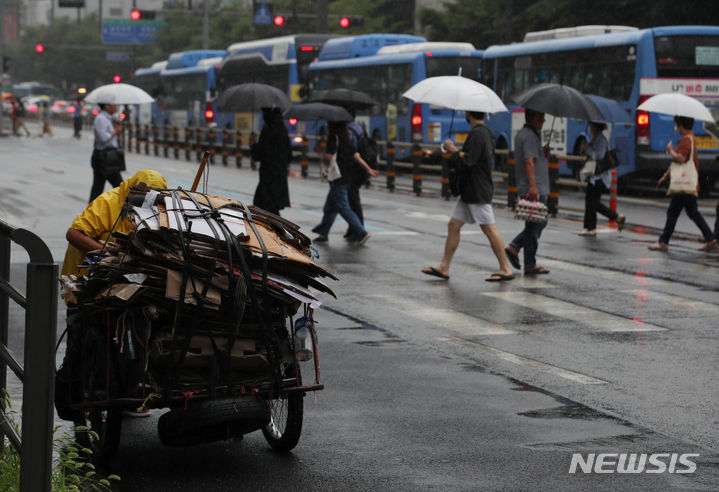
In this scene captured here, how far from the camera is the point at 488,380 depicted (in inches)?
302

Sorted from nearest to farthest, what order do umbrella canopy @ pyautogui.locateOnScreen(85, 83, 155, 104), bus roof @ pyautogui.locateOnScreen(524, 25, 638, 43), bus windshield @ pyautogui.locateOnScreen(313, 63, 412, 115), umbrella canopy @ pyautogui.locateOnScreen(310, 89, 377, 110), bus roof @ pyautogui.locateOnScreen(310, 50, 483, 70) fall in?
umbrella canopy @ pyautogui.locateOnScreen(85, 83, 155, 104), umbrella canopy @ pyautogui.locateOnScreen(310, 89, 377, 110), bus roof @ pyautogui.locateOnScreen(524, 25, 638, 43), bus roof @ pyautogui.locateOnScreen(310, 50, 483, 70), bus windshield @ pyautogui.locateOnScreen(313, 63, 412, 115)

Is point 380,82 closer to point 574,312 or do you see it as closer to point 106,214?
point 574,312

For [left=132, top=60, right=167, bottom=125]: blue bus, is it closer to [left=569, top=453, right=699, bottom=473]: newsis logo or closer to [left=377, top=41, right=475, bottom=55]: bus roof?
[left=377, top=41, right=475, bottom=55]: bus roof

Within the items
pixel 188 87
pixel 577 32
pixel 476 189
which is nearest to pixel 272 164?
pixel 476 189

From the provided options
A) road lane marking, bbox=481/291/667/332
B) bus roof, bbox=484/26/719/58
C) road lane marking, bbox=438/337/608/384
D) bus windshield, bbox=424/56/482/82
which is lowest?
road lane marking, bbox=481/291/667/332

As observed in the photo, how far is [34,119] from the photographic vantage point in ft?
324

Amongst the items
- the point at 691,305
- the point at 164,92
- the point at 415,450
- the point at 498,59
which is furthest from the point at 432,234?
the point at 164,92

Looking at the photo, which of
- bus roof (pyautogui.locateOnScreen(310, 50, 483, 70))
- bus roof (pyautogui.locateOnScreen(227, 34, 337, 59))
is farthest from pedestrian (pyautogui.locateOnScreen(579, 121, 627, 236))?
bus roof (pyautogui.locateOnScreen(227, 34, 337, 59))

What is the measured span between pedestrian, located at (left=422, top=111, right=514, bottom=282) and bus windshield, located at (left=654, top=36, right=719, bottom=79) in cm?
1405

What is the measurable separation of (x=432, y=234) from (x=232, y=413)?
12.2 meters

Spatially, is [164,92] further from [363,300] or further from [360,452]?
[360,452]

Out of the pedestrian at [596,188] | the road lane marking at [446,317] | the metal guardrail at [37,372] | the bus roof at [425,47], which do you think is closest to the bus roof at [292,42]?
the bus roof at [425,47]

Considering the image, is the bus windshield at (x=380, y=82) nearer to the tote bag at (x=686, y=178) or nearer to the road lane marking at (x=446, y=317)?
the tote bag at (x=686, y=178)

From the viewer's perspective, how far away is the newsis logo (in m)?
5.69
